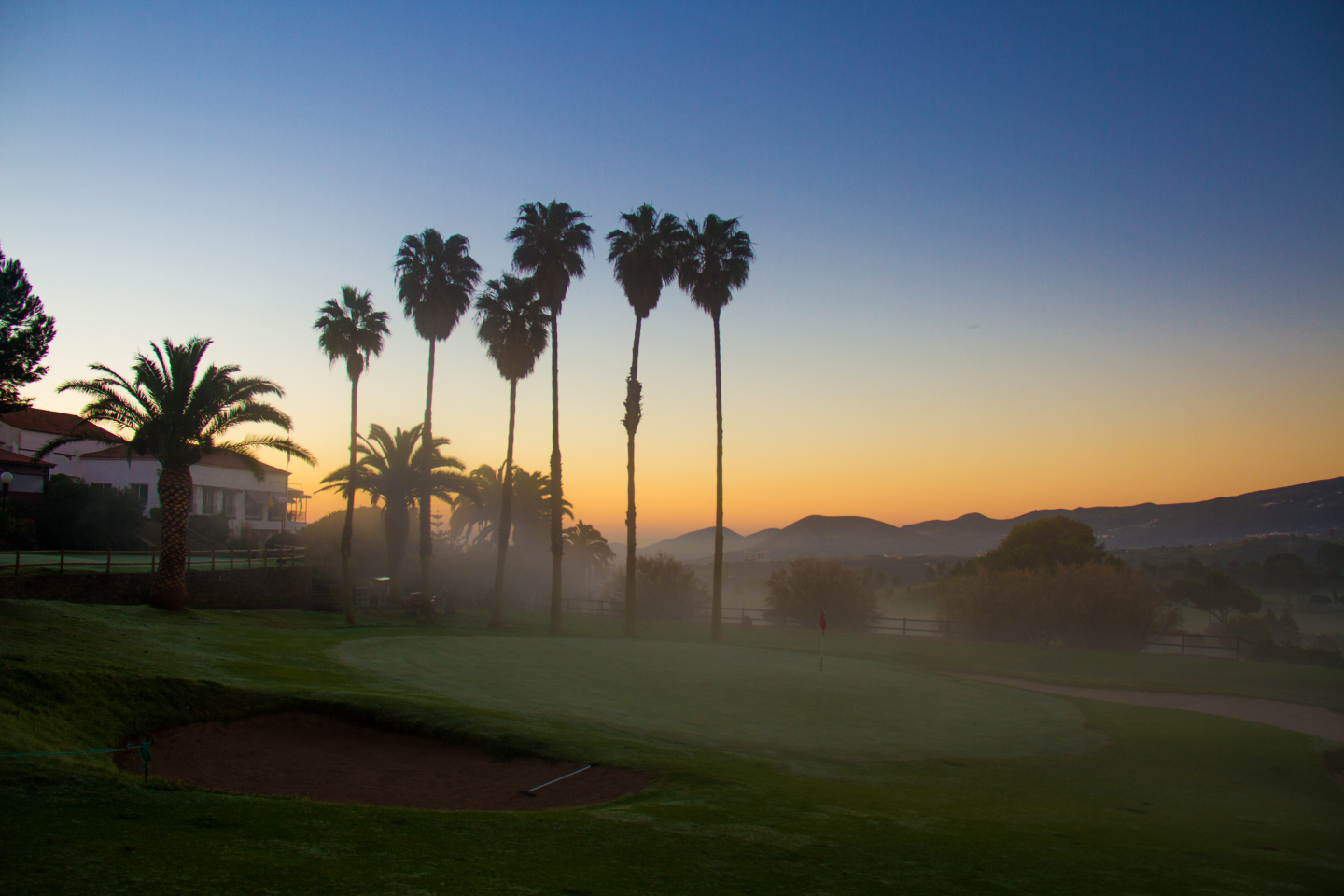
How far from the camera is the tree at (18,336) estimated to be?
26.2m

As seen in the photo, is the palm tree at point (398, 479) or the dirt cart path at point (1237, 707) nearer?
the dirt cart path at point (1237, 707)

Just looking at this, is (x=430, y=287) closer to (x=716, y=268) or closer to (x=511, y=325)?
(x=511, y=325)

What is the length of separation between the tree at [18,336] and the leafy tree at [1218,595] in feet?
298

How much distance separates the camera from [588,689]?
19328 mm

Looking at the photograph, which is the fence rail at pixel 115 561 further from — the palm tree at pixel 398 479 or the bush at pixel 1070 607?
the bush at pixel 1070 607

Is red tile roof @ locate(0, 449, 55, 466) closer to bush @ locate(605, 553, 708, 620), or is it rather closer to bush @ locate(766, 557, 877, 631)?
bush @ locate(605, 553, 708, 620)

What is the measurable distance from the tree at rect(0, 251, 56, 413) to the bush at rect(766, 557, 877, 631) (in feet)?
139

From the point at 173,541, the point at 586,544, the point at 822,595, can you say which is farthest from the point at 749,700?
the point at 586,544

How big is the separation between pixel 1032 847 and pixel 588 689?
1186 cm

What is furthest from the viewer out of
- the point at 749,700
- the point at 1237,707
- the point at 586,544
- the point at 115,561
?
the point at 586,544

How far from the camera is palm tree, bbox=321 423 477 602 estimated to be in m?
54.1

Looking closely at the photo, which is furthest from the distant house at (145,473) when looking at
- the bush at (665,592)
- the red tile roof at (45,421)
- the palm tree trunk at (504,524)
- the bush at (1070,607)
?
Result: the bush at (1070,607)

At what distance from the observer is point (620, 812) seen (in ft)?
29.0

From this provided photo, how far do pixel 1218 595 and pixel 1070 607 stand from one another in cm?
4607
